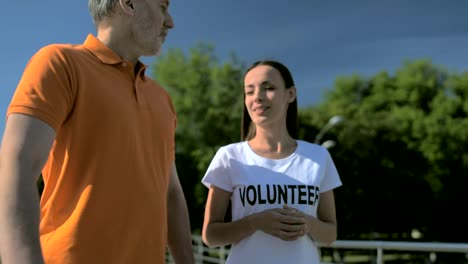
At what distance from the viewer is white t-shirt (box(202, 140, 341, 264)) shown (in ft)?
8.99

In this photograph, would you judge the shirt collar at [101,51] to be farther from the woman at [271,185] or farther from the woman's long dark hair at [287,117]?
the woman's long dark hair at [287,117]

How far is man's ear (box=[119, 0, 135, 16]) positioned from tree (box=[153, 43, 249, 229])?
2714 cm

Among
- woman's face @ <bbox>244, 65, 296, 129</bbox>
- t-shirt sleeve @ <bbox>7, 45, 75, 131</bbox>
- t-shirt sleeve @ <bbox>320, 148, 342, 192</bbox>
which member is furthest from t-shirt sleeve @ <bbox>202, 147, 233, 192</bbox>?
t-shirt sleeve @ <bbox>7, 45, 75, 131</bbox>

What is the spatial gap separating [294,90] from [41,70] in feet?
5.38

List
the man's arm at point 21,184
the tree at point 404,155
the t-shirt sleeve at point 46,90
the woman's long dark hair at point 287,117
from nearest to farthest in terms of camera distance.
→ the man's arm at point 21,184 → the t-shirt sleeve at point 46,90 → the woman's long dark hair at point 287,117 → the tree at point 404,155

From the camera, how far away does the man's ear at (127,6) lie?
1986mm

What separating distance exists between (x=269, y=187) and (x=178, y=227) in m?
0.72

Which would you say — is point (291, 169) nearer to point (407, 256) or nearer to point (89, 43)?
point (89, 43)

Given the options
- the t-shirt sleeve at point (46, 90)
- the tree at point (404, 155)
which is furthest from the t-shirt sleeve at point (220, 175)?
the tree at point (404, 155)

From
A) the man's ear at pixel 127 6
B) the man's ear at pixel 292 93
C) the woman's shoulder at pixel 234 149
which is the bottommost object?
the woman's shoulder at pixel 234 149

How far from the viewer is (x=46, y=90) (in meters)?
1.65

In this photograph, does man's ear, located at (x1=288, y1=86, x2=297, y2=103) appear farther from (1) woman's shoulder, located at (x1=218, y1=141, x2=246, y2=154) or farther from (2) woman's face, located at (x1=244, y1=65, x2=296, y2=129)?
(1) woman's shoulder, located at (x1=218, y1=141, x2=246, y2=154)

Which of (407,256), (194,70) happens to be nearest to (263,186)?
(194,70)

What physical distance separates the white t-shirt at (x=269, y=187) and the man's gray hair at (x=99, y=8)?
3.56 ft
